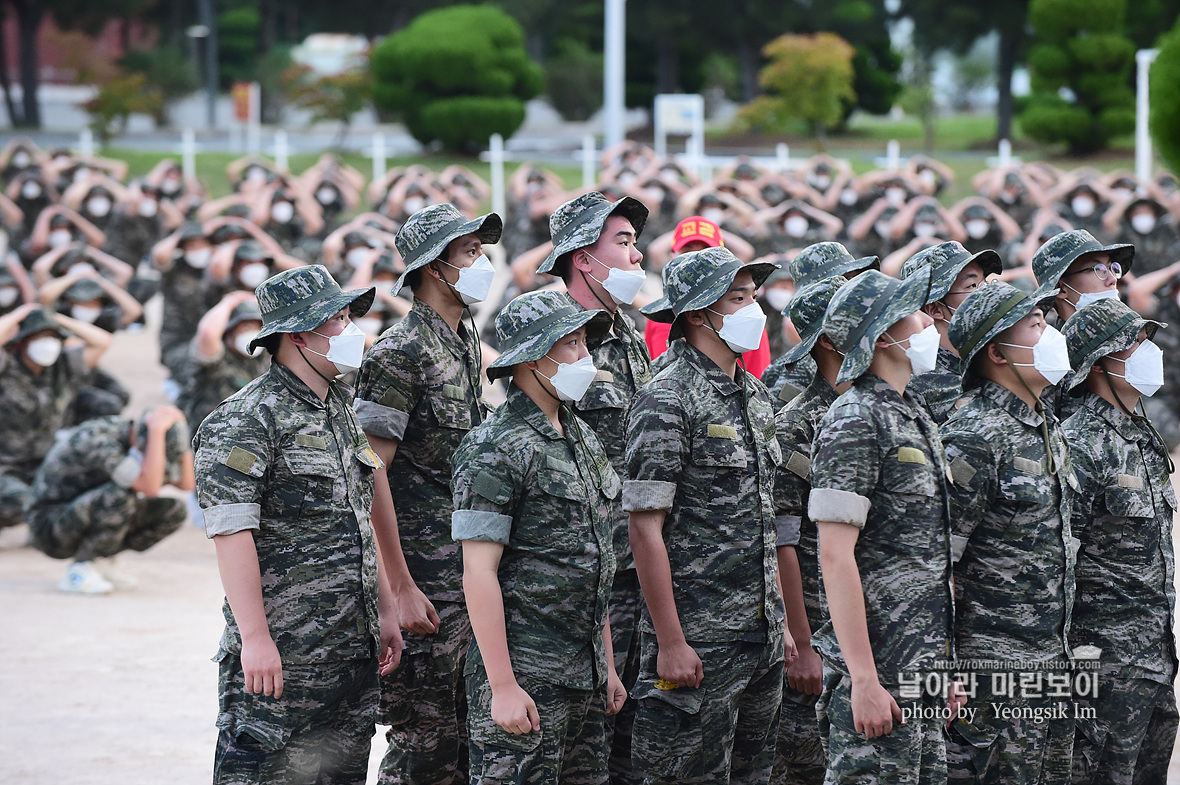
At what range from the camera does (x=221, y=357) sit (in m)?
8.95

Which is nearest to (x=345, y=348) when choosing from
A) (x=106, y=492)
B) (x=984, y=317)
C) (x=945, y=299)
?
(x=984, y=317)

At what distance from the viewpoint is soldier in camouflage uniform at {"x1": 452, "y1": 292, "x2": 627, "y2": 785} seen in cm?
379

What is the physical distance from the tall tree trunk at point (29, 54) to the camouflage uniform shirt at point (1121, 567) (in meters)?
37.7

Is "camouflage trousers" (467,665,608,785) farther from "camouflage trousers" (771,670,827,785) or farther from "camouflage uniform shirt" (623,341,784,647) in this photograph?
"camouflage trousers" (771,670,827,785)

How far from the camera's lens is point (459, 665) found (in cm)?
475

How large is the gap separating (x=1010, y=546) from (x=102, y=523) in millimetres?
5502

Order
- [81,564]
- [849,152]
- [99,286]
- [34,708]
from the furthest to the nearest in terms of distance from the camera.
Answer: [849,152] < [99,286] < [81,564] < [34,708]

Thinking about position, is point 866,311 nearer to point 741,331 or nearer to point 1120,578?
point 741,331

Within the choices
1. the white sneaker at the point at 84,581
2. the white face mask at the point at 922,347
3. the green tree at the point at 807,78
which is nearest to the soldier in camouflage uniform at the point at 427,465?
the white face mask at the point at 922,347

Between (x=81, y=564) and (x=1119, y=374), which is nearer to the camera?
(x=1119, y=374)

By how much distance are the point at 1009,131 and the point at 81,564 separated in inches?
1260

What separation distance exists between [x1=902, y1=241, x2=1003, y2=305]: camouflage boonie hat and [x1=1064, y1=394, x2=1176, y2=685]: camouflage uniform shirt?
2.62 feet

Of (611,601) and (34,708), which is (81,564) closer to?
(34,708)

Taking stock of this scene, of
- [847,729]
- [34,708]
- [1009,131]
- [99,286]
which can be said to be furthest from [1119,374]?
[1009,131]
